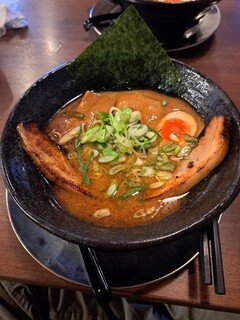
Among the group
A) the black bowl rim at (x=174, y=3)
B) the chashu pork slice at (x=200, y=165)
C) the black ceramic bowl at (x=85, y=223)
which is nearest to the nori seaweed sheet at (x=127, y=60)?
the black ceramic bowl at (x=85, y=223)

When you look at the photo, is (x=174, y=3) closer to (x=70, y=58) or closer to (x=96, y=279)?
(x=70, y=58)

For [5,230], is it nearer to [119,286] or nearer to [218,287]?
[119,286]

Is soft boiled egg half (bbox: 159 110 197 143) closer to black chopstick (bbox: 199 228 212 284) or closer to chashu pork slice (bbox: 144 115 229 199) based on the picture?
chashu pork slice (bbox: 144 115 229 199)

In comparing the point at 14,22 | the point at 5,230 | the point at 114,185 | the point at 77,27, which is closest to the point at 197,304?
the point at 114,185

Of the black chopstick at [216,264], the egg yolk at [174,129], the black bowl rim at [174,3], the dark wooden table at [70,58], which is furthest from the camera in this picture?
the black bowl rim at [174,3]

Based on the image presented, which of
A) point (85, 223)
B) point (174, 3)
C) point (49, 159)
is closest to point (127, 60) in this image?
point (174, 3)

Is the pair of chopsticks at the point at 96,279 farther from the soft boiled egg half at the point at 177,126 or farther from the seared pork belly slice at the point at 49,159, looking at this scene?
the soft boiled egg half at the point at 177,126
